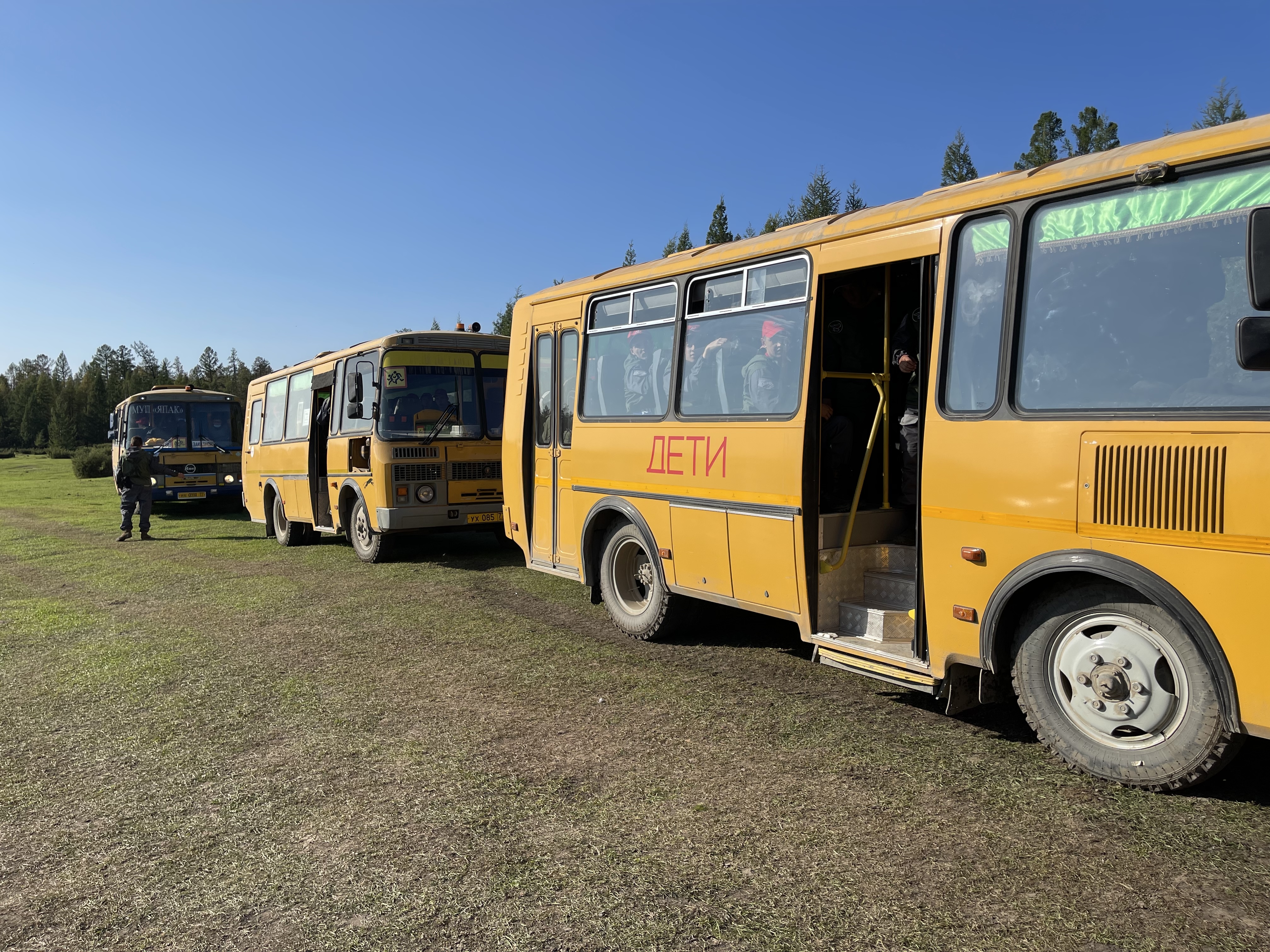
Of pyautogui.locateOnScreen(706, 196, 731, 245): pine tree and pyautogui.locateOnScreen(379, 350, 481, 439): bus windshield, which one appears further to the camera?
pyautogui.locateOnScreen(706, 196, 731, 245): pine tree

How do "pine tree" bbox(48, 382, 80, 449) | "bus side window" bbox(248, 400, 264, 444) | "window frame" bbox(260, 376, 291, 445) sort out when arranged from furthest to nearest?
"pine tree" bbox(48, 382, 80, 449) → "bus side window" bbox(248, 400, 264, 444) → "window frame" bbox(260, 376, 291, 445)

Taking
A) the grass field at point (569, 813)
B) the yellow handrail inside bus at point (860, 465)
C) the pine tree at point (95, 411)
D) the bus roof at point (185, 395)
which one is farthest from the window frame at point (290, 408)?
the pine tree at point (95, 411)

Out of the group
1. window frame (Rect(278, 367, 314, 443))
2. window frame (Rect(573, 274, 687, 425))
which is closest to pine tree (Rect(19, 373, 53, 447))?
window frame (Rect(278, 367, 314, 443))

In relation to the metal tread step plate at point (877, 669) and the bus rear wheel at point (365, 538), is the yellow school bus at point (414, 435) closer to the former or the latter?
the bus rear wheel at point (365, 538)

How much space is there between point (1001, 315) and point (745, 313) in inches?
80.9

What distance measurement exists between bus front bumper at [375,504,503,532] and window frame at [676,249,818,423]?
5308 millimetres

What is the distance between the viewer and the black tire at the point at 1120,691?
391 centimetres

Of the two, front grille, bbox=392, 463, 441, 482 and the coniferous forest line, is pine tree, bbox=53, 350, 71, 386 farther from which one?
front grille, bbox=392, 463, 441, 482

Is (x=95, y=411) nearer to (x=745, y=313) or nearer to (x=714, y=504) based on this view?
(x=714, y=504)

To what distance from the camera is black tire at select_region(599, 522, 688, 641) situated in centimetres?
729

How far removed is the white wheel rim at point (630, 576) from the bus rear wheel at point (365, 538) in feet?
17.8

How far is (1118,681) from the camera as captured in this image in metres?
4.13

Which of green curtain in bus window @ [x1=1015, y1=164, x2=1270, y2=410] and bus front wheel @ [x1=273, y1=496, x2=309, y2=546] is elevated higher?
green curtain in bus window @ [x1=1015, y1=164, x2=1270, y2=410]

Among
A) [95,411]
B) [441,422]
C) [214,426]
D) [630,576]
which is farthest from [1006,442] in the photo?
[95,411]
